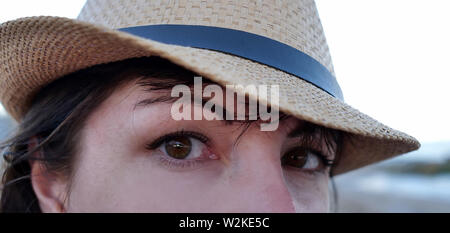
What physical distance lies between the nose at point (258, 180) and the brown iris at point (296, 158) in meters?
0.22

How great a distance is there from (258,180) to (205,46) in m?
0.35

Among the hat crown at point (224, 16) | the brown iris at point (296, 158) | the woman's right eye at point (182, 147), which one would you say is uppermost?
the hat crown at point (224, 16)

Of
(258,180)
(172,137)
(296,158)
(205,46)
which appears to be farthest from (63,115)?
(296,158)

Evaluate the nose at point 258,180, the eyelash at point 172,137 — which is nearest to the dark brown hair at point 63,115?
the eyelash at point 172,137

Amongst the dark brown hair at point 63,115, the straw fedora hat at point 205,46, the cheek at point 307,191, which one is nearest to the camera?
the straw fedora hat at point 205,46

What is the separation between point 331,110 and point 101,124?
0.59 m

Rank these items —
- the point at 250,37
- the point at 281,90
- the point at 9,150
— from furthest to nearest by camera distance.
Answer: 1. the point at 9,150
2. the point at 250,37
3. the point at 281,90

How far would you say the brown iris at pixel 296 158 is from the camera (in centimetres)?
104

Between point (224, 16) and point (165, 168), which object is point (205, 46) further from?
point (165, 168)

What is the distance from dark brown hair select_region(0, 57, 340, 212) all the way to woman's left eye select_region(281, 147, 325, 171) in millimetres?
97

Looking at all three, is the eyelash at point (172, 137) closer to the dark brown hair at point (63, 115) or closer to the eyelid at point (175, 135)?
the eyelid at point (175, 135)

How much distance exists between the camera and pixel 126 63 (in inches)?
33.0

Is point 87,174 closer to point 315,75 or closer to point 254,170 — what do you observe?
point 254,170
